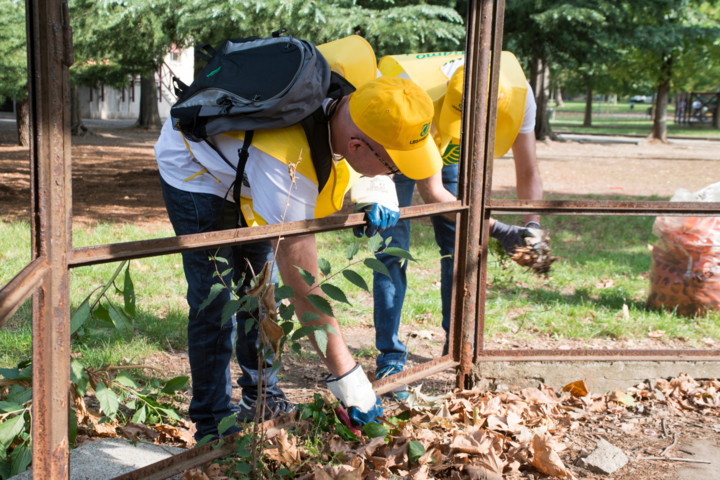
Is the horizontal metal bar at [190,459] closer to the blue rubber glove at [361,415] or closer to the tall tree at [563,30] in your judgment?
the blue rubber glove at [361,415]

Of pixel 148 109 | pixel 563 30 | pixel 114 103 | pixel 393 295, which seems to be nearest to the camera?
pixel 393 295

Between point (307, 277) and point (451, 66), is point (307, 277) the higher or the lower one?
the lower one

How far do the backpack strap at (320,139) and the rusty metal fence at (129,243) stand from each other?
158 millimetres

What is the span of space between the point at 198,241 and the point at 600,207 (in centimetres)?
181

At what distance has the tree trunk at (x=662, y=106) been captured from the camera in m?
20.2

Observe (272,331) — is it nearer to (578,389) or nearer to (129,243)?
(129,243)

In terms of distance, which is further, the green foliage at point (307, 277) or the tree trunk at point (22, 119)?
the tree trunk at point (22, 119)

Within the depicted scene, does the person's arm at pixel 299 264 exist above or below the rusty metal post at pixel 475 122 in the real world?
below

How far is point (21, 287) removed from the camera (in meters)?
1.26

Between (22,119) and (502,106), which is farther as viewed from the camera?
(22,119)

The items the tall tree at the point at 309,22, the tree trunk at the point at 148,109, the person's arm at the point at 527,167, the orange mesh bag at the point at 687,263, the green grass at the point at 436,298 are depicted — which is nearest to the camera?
the person's arm at the point at 527,167

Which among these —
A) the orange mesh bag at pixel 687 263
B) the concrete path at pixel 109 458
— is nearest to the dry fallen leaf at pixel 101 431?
the concrete path at pixel 109 458

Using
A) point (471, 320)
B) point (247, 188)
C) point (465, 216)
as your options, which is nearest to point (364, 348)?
point (471, 320)

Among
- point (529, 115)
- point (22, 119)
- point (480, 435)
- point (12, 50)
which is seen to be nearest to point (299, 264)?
point (480, 435)
